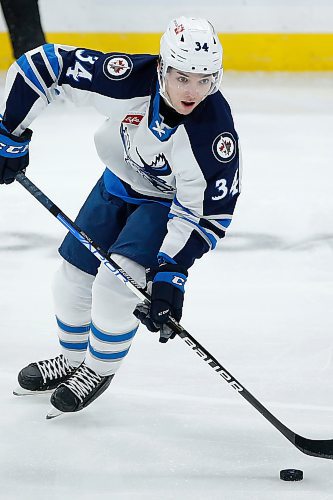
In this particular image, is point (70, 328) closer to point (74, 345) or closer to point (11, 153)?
point (74, 345)

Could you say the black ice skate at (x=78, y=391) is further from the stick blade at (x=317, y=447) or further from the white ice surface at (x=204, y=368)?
the stick blade at (x=317, y=447)

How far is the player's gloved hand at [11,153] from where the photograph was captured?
2189mm

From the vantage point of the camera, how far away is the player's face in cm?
197

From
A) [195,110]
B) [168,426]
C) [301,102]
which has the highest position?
[195,110]

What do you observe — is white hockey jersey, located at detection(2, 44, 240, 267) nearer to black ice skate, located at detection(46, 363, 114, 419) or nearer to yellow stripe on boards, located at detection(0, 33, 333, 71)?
black ice skate, located at detection(46, 363, 114, 419)

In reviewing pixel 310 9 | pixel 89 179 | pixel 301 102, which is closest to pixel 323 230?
pixel 89 179

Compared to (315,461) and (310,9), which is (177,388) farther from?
(310,9)

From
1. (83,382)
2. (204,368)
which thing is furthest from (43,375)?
(204,368)

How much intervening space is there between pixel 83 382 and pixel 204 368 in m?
0.38

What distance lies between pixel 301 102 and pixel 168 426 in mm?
3625

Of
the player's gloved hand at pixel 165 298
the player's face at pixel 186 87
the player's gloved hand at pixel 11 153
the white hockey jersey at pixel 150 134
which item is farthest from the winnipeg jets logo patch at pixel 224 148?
the player's gloved hand at pixel 11 153

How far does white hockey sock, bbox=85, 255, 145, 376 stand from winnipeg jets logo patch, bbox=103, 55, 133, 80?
384 millimetres

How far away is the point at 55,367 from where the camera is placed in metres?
2.41

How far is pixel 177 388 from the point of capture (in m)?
2.39
